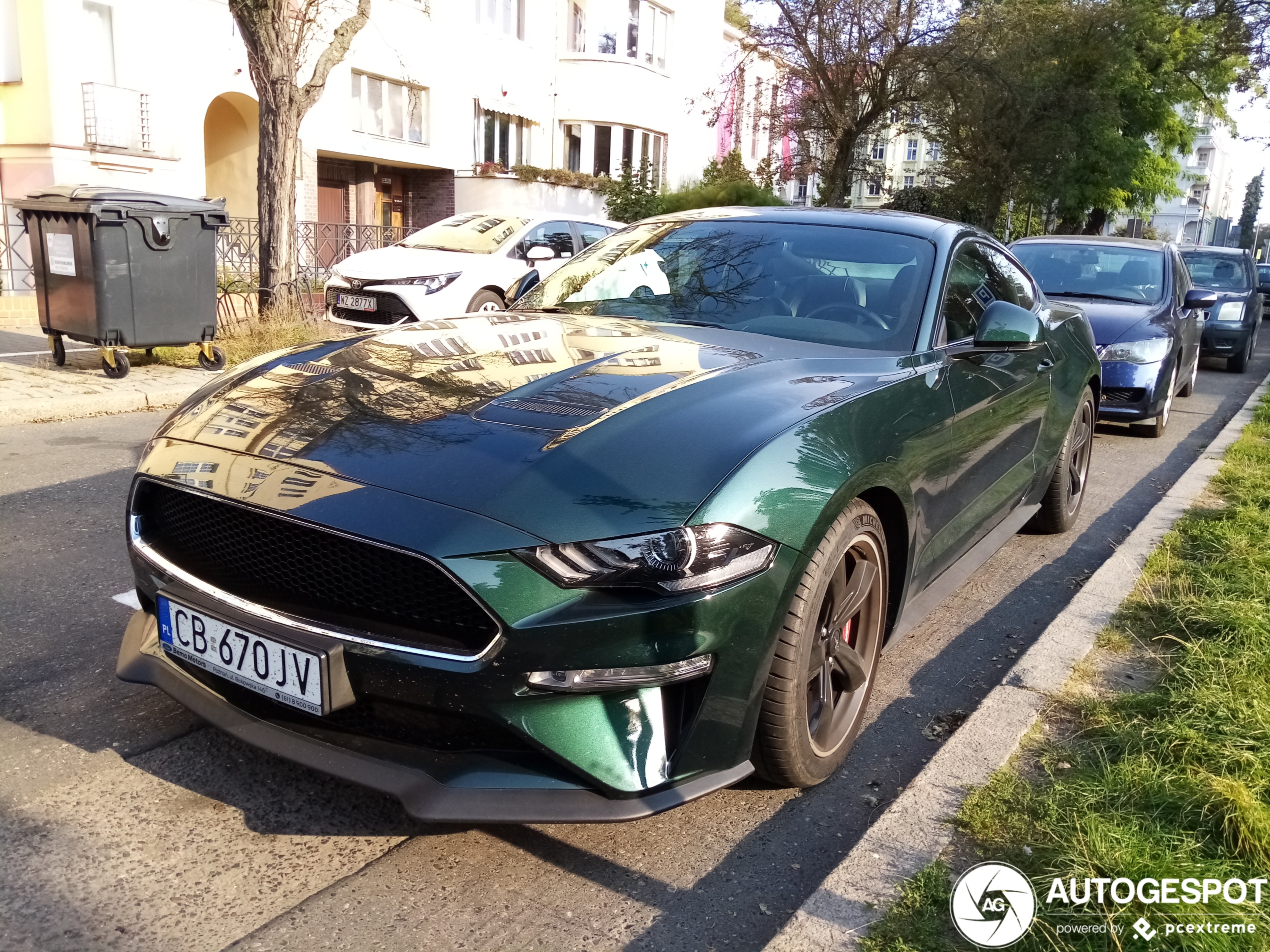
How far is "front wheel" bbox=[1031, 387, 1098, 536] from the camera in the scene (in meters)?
5.32

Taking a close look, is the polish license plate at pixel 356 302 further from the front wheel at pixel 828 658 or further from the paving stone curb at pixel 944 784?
the front wheel at pixel 828 658

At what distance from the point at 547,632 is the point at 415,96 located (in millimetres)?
22921

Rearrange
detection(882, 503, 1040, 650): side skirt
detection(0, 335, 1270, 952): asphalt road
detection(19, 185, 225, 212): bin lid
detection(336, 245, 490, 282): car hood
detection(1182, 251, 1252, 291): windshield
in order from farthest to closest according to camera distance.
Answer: detection(1182, 251, 1252, 291): windshield → detection(336, 245, 490, 282): car hood → detection(19, 185, 225, 212): bin lid → detection(882, 503, 1040, 650): side skirt → detection(0, 335, 1270, 952): asphalt road

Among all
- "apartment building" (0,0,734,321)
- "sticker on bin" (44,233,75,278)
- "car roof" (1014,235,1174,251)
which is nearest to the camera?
"sticker on bin" (44,233,75,278)

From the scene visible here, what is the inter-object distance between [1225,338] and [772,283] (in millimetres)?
13178

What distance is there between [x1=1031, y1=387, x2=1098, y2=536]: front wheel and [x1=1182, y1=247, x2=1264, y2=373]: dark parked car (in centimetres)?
917

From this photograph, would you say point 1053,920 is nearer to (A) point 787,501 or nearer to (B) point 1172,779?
(B) point 1172,779

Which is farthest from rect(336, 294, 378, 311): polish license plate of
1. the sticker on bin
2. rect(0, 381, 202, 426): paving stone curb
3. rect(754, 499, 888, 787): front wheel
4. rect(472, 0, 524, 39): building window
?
rect(472, 0, 524, 39): building window

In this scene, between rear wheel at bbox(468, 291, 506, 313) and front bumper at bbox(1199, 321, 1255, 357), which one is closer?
rear wheel at bbox(468, 291, 506, 313)

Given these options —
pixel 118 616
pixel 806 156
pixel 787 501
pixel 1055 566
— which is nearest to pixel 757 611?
pixel 787 501

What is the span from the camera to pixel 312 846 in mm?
2559

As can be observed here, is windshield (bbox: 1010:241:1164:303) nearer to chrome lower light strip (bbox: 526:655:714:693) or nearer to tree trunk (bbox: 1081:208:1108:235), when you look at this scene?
chrome lower light strip (bbox: 526:655:714:693)

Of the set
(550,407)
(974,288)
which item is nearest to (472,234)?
(974,288)

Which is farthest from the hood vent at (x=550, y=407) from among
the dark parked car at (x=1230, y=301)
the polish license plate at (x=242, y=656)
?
the dark parked car at (x=1230, y=301)
